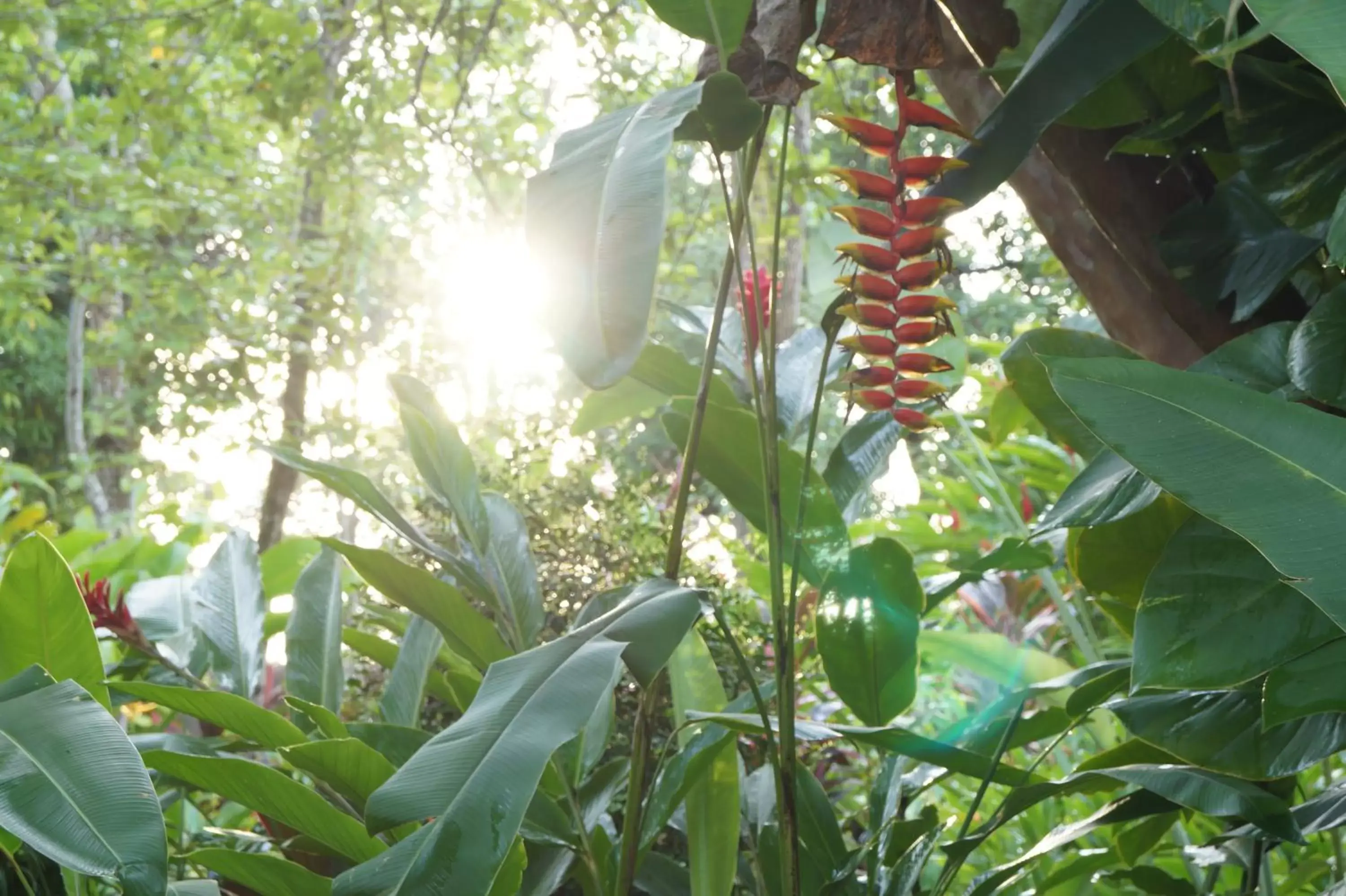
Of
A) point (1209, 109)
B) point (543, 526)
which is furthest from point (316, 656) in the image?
point (1209, 109)

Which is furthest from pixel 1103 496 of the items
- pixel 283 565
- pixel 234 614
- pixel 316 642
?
pixel 283 565

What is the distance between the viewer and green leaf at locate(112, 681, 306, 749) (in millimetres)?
751

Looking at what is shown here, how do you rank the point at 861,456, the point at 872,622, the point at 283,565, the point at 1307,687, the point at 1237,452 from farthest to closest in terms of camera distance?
1. the point at 283,565
2. the point at 861,456
3. the point at 872,622
4. the point at 1307,687
5. the point at 1237,452

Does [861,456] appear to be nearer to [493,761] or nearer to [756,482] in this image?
[756,482]

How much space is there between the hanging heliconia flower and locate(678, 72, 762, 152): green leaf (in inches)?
5.3

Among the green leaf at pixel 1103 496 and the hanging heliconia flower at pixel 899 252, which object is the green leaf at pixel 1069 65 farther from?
the green leaf at pixel 1103 496

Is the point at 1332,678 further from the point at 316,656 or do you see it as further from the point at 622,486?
the point at 622,486

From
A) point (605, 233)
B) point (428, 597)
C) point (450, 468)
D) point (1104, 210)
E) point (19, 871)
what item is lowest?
point (19, 871)

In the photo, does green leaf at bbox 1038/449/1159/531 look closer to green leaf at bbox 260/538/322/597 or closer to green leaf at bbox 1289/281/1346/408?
green leaf at bbox 1289/281/1346/408

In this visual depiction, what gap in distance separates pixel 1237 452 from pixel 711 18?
1.27 ft

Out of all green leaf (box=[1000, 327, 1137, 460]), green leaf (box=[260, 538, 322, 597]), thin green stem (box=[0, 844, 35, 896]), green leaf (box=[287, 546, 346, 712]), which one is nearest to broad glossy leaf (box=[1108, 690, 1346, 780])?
green leaf (box=[1000, 327, 1137, 460])

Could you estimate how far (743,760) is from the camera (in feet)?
4.48

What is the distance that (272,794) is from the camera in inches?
28.7

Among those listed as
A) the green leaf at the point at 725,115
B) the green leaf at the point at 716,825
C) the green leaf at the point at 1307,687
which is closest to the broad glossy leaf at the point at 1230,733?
the green leaf at the point at 1307,687
